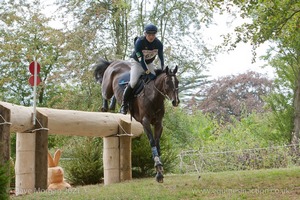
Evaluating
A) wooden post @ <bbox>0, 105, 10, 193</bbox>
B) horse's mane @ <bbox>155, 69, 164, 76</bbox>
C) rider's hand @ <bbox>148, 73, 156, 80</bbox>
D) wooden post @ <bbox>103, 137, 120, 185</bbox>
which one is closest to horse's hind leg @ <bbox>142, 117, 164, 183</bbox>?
rider's hand @ <bbox>148, 73, 156, 80</bbox>

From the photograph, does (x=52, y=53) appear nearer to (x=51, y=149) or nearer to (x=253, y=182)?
(x=51, y=149)

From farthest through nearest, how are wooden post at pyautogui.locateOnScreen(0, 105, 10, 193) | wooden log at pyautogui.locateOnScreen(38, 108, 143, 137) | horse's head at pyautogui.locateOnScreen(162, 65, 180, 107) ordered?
wooden log at pyautogui.locateOnScreen(38, 108, 143, 137) → horse's head at pyautogui.locateOnScreen(162, 65, 180, 107) → wooden post at pyautogui.locateOnScreen(0, 105, 10, 193)

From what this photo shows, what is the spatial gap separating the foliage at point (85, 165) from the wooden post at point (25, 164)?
2653 millimetres

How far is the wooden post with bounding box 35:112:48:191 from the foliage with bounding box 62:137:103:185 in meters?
2.51

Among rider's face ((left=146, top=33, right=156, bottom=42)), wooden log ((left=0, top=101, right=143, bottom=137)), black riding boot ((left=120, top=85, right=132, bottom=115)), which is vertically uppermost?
rider's face ((left=146, top=33, right=156, bottom=42))

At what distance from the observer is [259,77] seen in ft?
107

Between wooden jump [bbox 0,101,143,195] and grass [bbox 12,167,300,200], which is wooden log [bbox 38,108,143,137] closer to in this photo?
wooden jump [bbox 0,101,143,195]

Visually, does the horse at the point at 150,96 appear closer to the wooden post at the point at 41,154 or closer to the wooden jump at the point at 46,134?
the wooden jump at the point at 46,134

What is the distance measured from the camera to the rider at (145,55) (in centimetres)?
847

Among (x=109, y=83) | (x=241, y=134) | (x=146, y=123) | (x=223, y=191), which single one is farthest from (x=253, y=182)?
(x=241, y=134)

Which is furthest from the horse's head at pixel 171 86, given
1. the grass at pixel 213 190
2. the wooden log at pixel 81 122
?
the wooden log at pixel 81 122

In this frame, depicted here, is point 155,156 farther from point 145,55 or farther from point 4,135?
point 4,135

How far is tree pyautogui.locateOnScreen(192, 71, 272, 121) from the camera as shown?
32219mm

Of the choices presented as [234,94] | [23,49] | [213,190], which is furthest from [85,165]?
[234,94]
